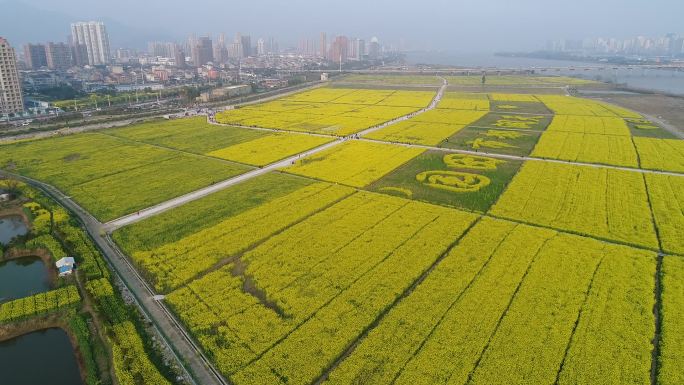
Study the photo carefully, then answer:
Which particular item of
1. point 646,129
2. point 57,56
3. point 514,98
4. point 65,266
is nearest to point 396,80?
point 514,98

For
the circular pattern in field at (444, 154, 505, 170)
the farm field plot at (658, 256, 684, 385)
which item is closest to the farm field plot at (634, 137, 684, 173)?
the circular pattern in field at (444, 154, 505, 170)

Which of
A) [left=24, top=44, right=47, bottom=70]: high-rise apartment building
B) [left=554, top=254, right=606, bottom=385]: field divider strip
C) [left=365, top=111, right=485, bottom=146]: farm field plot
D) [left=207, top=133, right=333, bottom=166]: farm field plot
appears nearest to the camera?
[left=554, top=254, right=606, bottom=385]: field divider strip

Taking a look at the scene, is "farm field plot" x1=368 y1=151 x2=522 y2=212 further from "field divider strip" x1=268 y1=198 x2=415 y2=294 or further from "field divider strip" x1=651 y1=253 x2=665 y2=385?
"field divider strip" x1=651 y1=253 x2=665 y2=385

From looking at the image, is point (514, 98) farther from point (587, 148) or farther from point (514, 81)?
point (587, 148)

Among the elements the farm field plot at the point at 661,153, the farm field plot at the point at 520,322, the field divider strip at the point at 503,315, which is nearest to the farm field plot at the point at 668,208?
the farm field plot at the point at 520,322

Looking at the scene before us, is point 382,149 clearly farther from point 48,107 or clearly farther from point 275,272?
point 48,107

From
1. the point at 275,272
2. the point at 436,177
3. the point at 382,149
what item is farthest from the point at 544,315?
the point at 382,149

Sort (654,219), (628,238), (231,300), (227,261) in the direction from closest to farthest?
1. (231,300)
2. (227,261)
3. (628,238)
4. (654,219)
